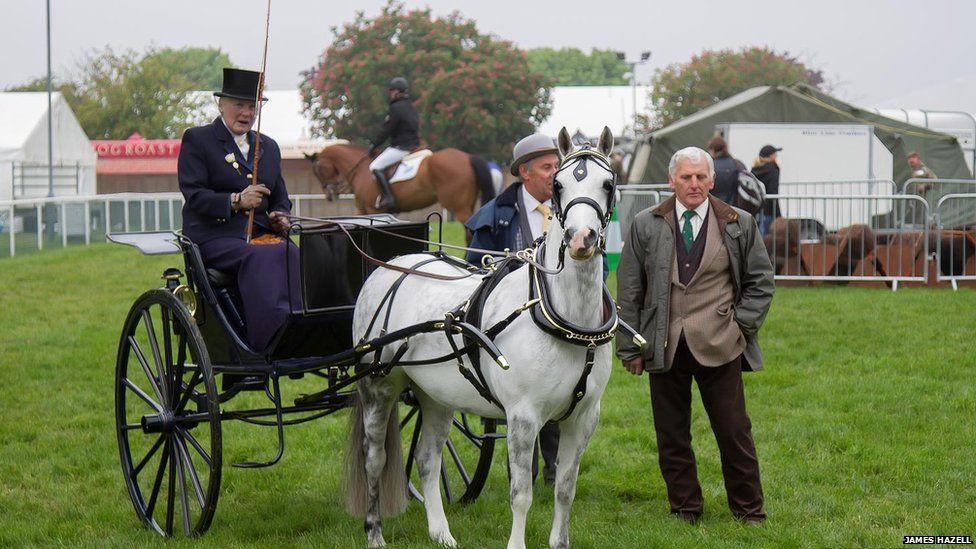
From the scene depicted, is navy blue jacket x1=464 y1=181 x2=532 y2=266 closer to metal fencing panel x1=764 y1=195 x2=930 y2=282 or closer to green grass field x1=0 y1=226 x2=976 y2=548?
green grass field x1=0 y1=226 x2=976 y2=548

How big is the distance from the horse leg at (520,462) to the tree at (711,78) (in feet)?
160

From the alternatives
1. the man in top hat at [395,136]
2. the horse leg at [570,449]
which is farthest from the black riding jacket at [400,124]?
the horse leg at [570,449]

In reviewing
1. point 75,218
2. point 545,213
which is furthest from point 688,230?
point 75,218

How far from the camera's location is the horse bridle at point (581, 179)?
4.64m

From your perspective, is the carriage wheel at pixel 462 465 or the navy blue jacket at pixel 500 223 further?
the carriage wheel at pixel 462 465

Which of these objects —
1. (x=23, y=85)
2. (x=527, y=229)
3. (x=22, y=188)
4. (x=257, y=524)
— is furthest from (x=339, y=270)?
(x=23, y=85)

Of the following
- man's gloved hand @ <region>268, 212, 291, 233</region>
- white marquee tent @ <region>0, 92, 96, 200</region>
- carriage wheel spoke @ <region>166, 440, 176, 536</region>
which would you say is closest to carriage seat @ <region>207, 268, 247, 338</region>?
man's gloved hand @ <region>268, 212, 291, 233</region>

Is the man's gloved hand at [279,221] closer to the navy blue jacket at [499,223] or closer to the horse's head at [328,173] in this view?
the navy blue jacket at [499,223]

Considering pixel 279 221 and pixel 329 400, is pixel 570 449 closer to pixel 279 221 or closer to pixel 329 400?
pixel 329 400

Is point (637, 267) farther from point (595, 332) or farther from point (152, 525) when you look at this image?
point (152, 525)

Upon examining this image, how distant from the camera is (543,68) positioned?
4254 inches

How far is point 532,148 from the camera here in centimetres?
619

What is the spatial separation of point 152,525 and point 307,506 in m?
0.91

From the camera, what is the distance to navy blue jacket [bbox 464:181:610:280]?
21.3ft
